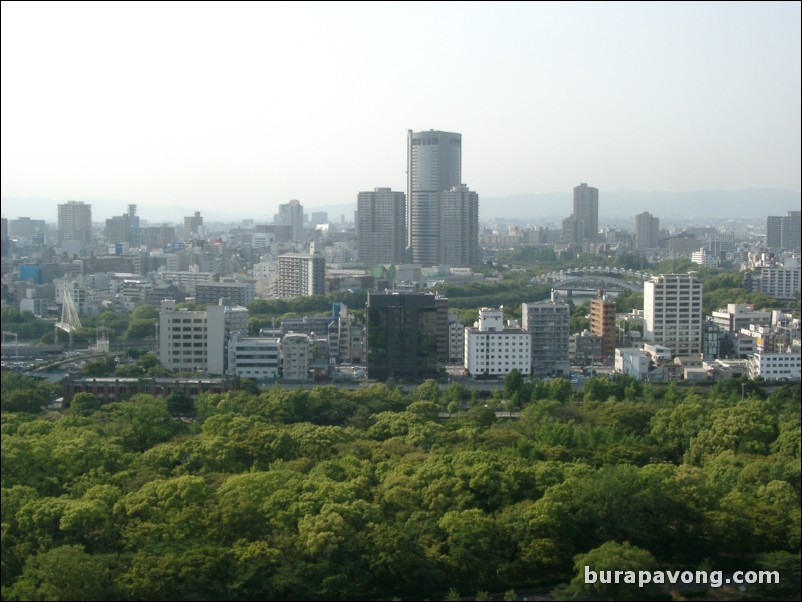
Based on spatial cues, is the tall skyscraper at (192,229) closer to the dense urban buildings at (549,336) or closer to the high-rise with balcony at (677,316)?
the high-rise with balcony at (677,316)

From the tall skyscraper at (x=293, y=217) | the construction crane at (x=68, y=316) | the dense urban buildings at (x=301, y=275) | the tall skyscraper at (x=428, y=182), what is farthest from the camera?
the tall skyscraper at (x=293, y=217)

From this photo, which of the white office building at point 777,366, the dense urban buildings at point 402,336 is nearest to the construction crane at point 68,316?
the dense urban buildings at point 402,336

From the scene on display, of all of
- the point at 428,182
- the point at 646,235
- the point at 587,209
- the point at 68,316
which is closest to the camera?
the point at 68,316

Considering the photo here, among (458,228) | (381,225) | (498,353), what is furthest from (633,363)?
(381,225)

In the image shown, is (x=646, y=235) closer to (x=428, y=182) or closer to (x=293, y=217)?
(x=428, y=182)

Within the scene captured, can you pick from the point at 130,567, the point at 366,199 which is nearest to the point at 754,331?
the point at 130,567

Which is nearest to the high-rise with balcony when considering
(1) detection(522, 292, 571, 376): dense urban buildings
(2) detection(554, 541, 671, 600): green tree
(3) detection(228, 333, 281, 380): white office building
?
(1) detection(522, 292, 571, 376): dense urban buildings

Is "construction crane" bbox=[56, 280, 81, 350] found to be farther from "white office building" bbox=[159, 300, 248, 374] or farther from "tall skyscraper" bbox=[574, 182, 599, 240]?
"tall skyscraper" bbox=[574, 182, 599, 240]
